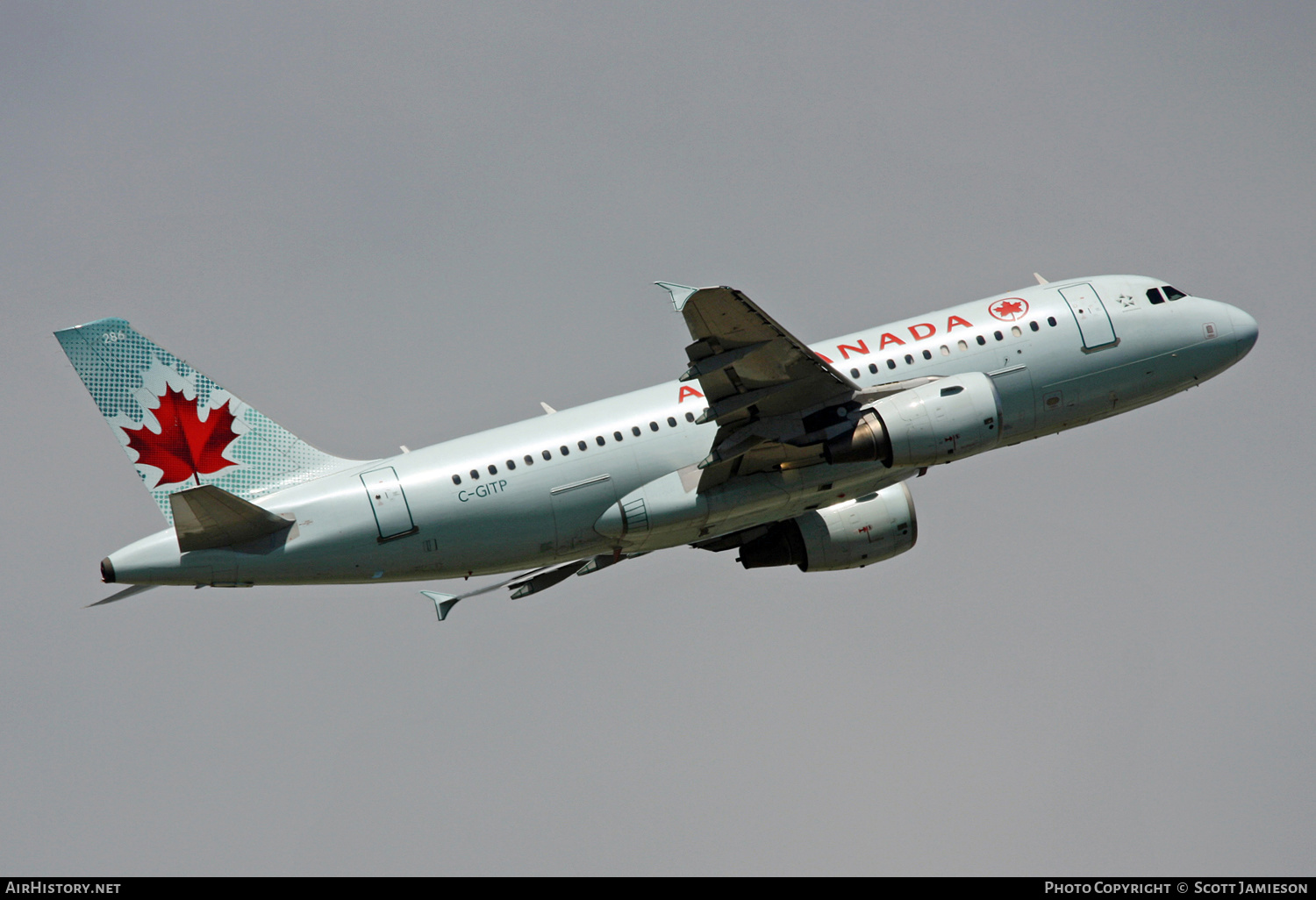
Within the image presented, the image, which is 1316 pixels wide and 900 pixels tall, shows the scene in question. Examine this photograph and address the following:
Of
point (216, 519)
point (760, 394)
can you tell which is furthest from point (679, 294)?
point (216, 519)

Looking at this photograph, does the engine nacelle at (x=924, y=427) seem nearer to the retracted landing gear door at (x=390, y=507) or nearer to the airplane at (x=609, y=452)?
the airplane at (x=609, y=452)

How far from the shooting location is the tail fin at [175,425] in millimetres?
38156

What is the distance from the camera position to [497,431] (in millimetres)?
38844

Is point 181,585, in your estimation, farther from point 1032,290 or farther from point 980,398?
point 1032,290

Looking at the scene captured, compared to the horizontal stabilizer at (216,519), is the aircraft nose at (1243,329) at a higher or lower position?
higher

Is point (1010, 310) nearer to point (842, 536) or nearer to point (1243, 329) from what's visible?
point (1243, 329)

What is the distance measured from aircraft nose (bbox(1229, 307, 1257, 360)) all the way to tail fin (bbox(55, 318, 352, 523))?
2590cm

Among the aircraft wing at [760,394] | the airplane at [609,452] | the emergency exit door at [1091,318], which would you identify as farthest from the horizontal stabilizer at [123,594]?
the emergency exit door at [1091,318]

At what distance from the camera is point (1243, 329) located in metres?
43.5

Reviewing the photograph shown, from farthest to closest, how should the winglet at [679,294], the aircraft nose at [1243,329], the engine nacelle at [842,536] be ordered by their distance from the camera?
the aircraft nose at [1243,329] → the engine nacelle at [842,536] → the winglet at [679,294]

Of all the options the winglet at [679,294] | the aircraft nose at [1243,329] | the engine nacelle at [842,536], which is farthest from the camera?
the aircraft nose at [1243,329]

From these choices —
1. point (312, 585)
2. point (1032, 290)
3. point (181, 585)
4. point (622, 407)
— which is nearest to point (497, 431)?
point (622, 407)

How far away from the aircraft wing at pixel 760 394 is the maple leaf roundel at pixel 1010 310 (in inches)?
212

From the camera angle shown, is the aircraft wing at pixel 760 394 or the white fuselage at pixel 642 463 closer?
the aircraft wing at pixel 760 394
